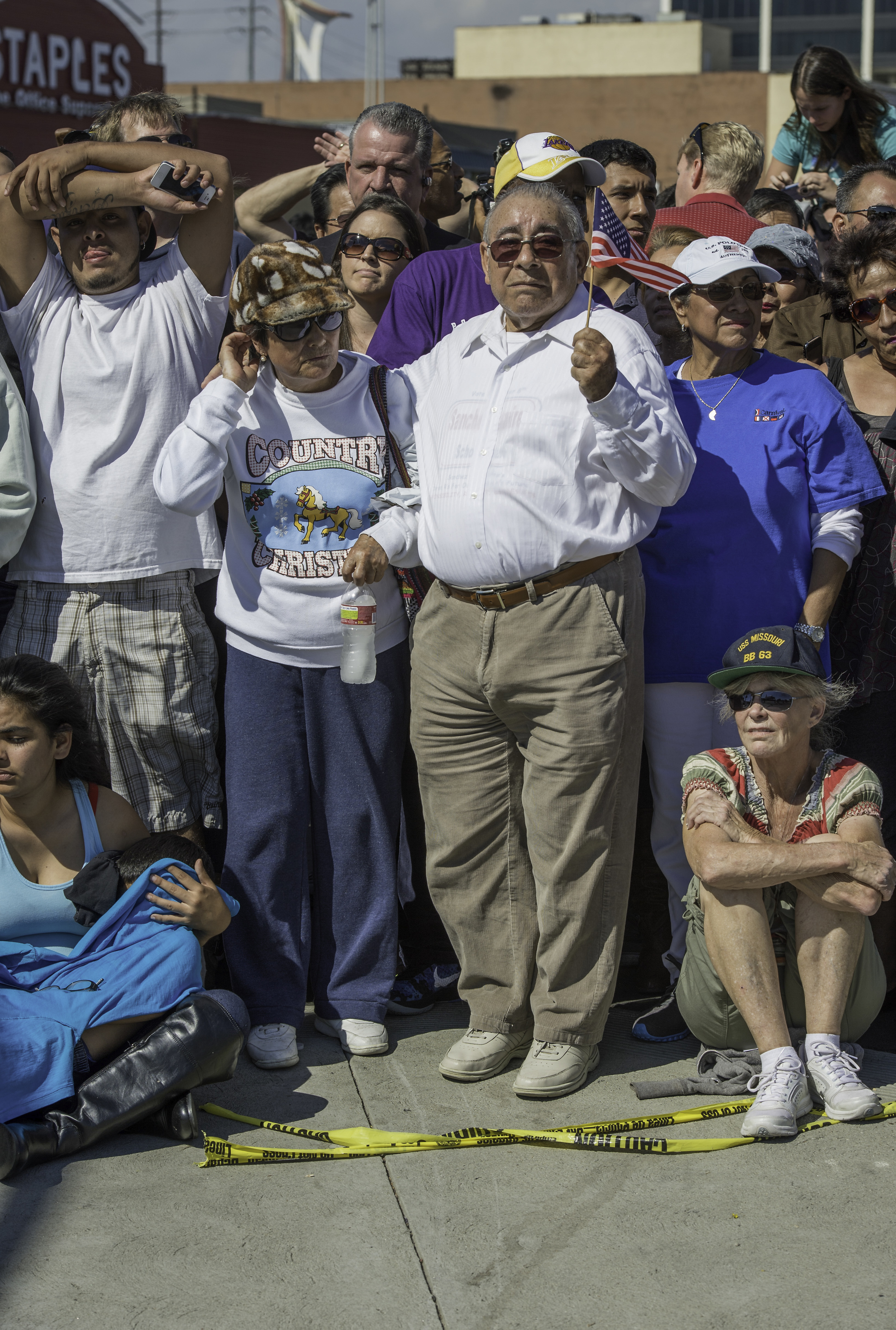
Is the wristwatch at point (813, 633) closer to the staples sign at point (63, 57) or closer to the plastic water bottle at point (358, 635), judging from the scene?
the plastic water bottle at point (358, 635)

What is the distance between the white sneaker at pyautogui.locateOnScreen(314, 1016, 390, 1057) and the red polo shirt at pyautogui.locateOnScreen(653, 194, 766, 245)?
9.92ft

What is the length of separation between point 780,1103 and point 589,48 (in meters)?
52.9

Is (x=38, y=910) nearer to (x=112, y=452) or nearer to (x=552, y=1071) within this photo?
(x=112, y=452)

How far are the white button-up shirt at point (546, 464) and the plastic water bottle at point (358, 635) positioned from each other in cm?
23

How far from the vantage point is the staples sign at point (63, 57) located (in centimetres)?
2498

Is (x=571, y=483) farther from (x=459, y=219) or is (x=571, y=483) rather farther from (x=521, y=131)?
(x=521, y=131)

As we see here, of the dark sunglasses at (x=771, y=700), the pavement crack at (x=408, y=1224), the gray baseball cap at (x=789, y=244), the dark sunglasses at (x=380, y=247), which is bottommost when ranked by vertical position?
the pavement crack at (x=408, y=1224)

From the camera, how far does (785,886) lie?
147 inches

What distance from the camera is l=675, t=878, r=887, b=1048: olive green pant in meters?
3.69

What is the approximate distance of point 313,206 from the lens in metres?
6.08

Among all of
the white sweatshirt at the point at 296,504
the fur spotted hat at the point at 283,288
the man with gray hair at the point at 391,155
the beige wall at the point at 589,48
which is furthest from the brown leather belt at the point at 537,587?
A: the beige wall at the point at 589,48

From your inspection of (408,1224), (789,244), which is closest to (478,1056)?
(408,1224)

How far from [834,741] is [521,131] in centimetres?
4423

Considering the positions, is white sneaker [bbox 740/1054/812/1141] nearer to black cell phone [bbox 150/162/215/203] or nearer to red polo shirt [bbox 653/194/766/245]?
black cell phone [bbox 150/162/215/203]
